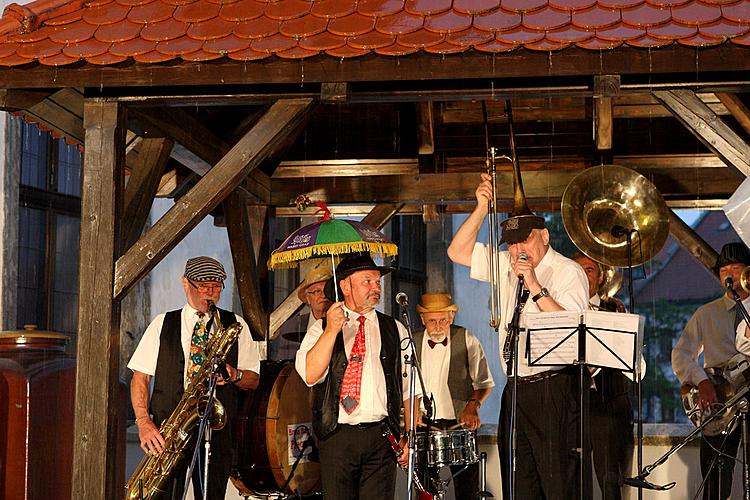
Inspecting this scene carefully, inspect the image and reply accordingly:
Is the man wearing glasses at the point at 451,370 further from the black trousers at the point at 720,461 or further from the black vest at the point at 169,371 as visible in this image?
the black vest at the point at 169,371

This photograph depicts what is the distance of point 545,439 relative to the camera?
7023 mm

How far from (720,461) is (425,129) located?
3768mm

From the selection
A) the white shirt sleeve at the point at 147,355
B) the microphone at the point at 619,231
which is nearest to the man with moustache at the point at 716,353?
the microphone at the point at 619,231

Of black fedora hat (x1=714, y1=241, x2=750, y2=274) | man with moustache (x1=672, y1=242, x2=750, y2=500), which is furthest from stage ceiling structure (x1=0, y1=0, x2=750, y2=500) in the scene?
man with moustache (x1=672, y1=242, x2=750, y2=500)

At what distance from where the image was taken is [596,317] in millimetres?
6793

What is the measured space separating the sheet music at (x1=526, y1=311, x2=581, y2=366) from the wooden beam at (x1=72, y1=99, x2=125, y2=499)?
2.48m

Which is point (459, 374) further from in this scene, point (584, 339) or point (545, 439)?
point (584, 339)

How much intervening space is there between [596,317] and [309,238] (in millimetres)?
2143

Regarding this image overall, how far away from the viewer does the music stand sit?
6742 millimetres

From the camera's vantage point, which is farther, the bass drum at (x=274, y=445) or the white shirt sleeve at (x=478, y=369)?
the white shirt sleeve at (x=478, y=369)

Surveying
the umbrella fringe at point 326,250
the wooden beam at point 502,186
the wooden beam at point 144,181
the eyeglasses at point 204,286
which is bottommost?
the eyeglasses at point 204,286

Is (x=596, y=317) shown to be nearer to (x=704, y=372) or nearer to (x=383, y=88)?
(x=383, y=88)

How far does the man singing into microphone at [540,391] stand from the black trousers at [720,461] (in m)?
1.86

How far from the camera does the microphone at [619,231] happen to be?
842cm
